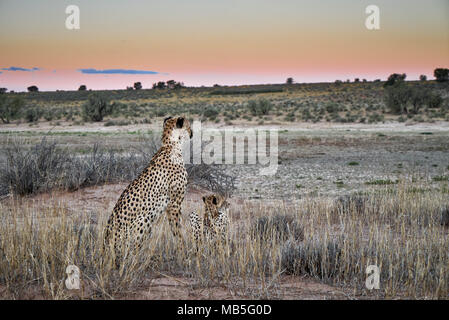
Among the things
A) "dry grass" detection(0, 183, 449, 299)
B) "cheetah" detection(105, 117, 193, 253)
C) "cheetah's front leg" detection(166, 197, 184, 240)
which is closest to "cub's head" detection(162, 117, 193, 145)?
"cheetah" detection(105, 117, 193, 253)

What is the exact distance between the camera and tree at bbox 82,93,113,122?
32.7 metres

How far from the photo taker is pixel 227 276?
398cm

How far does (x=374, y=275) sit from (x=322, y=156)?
11.8 metres

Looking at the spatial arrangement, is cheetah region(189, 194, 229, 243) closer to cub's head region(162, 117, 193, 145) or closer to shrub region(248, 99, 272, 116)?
cub's head region(162, 117, 193, 145)

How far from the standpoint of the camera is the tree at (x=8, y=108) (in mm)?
31938

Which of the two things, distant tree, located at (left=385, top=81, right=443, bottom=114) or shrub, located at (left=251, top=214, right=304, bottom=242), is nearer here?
shrub, located at (left=251, top=214, right=304, bottom=242)

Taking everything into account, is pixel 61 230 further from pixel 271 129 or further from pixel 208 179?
pixel 271 129

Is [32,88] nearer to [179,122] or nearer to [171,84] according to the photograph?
[171,84]

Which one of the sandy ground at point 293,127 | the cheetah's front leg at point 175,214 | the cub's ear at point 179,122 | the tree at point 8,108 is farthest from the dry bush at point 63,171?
the tree at point 8,108

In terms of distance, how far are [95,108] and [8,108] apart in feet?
19.1

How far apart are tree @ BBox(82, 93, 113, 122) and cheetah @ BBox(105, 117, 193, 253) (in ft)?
95.7

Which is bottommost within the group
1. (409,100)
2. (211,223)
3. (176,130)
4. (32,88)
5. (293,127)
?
(211,223)

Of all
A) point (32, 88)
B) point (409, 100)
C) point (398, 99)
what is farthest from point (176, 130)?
point (32, 88)

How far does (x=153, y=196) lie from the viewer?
4.16 m
